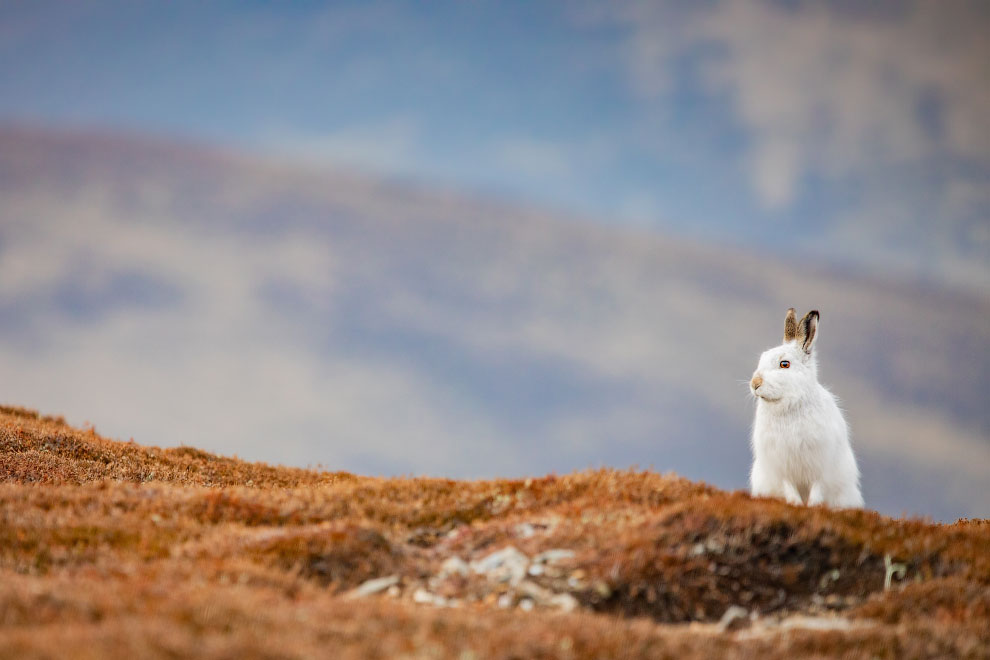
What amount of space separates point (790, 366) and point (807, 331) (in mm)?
754

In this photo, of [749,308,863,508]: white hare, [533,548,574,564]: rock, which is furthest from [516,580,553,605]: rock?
[749,308,863,508]: white hare

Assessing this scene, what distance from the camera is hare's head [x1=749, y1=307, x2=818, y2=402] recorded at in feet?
46.9

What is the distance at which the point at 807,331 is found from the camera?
14.7 m

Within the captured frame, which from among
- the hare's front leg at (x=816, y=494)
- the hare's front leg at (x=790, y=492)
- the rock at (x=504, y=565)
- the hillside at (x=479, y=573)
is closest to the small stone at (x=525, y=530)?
the hillside at (x=479, y=573)

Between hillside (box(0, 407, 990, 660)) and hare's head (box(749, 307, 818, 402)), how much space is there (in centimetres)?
214

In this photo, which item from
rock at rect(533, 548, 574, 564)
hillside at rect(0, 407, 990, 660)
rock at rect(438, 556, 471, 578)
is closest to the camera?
hillside at rect(0, 407, 990, 660)

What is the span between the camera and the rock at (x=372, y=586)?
986 centimetres

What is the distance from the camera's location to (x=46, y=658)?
662cm

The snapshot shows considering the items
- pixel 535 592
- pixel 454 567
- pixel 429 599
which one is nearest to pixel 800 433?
pixel 535 592

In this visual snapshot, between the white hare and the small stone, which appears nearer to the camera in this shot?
the small stone

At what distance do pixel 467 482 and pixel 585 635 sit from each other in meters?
6.32

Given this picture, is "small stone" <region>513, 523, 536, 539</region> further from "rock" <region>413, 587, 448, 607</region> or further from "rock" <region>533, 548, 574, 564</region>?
"rock" <region>413, 587, 448, 607</region>

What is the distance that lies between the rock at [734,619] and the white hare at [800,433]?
4697 millimetres

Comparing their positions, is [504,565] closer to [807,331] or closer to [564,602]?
[564,602]
